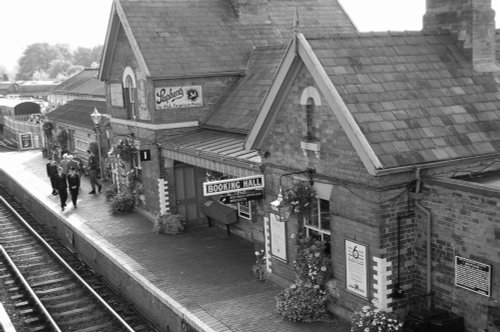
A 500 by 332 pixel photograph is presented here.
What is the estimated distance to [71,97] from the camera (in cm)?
4369

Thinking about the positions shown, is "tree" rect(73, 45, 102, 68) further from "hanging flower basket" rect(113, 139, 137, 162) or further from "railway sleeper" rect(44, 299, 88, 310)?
"railway sleeper" rect(44, 299, 88, 310)

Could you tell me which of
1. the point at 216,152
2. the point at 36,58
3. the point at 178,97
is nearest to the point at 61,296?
the point at 216,152

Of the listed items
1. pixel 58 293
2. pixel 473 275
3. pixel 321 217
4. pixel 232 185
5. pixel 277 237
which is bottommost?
pixel 58 293

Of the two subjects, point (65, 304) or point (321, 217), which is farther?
point (65, 304)

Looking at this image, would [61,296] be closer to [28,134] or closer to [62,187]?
[62,187]

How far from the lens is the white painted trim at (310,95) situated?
10844 millimetres

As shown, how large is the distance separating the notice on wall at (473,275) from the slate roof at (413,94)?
1708mm

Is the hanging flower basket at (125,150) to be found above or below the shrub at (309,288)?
above

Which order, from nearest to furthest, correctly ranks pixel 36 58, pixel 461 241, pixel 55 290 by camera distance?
pixel 461 241 → pixel 55 290 → pixel 36 58

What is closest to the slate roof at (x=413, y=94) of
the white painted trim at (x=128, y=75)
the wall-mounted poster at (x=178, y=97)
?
the wall-mounted poster at (x=178, y=97)

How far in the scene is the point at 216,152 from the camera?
15.2 m

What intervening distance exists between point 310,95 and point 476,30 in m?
3.83

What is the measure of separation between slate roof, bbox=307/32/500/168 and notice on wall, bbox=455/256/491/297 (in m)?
1.71

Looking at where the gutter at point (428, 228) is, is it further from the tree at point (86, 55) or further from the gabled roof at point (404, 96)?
the tree at point (86, 55)
